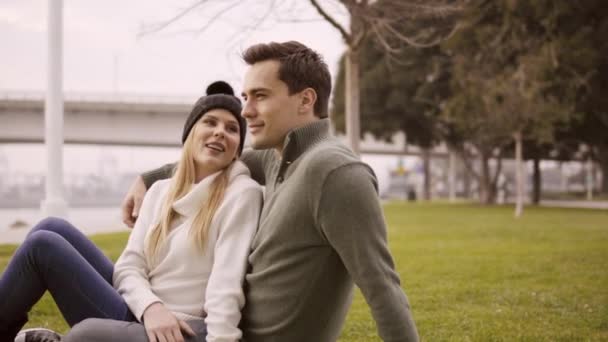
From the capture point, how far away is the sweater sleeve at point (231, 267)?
8.54 ft

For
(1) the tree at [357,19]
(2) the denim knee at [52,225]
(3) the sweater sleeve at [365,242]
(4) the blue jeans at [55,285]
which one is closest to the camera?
(3) the sweater sleeve at [365,242]

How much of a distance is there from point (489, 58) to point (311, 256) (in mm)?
28268

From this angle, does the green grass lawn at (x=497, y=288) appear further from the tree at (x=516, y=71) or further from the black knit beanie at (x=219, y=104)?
the tree at (x=516, y=71)

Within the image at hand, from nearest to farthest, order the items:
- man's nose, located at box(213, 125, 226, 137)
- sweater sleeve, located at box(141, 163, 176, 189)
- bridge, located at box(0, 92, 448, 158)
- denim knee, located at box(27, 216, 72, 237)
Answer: man's nose, located at box(213, 125, 226, 137) < denim knee, located at box(27, 216, 72, 237) < sweater sleeve, located at box(141, 163, 176, 189) < bridge, located at box(0, 92, 448, 158)

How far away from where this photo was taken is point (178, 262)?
9.52ft

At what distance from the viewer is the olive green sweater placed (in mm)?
2242

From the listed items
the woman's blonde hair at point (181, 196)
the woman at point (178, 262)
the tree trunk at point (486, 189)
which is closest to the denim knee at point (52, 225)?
the woman at point (178, 262)

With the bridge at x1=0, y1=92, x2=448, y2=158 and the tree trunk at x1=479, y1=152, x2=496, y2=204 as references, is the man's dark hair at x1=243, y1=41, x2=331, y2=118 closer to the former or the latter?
the bridge at x1=0, y1=92, x2=448, y2=158

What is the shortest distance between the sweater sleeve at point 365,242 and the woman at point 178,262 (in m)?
0.59

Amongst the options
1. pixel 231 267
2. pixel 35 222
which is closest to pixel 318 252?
pixel 231 267

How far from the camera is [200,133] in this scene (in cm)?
318

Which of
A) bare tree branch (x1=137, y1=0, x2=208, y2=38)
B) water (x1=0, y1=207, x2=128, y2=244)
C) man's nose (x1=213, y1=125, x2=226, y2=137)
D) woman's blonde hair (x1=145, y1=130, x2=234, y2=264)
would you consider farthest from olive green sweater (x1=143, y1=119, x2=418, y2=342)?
water (x1=0, y1=207, x2=128, y2=244)

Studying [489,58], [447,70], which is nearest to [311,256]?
[489,58]

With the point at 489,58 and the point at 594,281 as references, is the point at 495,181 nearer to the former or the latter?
the point at 489,58
